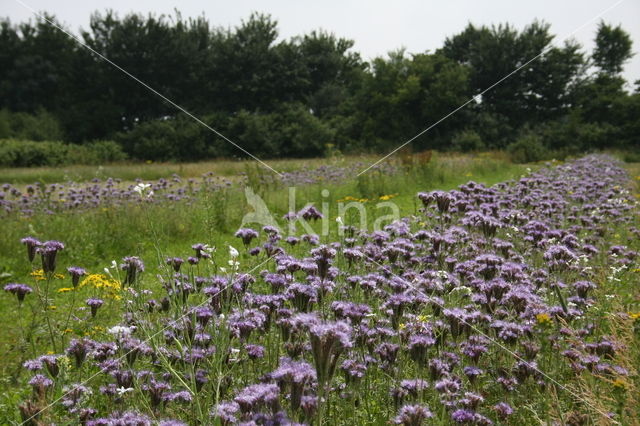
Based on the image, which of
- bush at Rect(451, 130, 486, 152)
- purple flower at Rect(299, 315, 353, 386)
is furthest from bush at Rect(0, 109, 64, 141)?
purple flower at Rect(299, 315, 353, 386)

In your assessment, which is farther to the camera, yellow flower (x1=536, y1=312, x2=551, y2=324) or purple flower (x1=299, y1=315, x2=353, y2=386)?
yellow flower (x1=536, y1=312, x2=551, y2=324)

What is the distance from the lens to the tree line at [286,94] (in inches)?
1366

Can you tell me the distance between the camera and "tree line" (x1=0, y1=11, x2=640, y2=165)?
34.7 meters

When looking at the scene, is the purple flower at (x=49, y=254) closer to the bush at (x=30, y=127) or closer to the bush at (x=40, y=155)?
the bush at (x=40, y=155)

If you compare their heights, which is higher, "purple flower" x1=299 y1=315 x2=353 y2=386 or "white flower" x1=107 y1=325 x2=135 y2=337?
"purple flower" x1=299 y1=315 x2=353 y2=386

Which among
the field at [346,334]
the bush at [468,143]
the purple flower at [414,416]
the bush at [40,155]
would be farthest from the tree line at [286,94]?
the purple flower at [414,416]

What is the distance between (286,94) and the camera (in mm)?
40438

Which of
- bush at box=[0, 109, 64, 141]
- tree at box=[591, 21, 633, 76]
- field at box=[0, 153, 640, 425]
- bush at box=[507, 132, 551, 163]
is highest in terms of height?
tree at box=[591, 21, 633, 76]

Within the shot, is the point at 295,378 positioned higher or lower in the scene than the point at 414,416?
higher

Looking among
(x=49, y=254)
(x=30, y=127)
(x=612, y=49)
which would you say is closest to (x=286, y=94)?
(x=30, y=127)

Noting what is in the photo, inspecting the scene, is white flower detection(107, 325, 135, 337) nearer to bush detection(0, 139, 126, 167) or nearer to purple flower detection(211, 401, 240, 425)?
purple flower detection(211, 401, 240, 425)

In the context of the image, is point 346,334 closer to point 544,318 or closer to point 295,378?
point 295,378

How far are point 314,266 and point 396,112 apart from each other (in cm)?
3516

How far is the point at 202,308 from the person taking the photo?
3.12m
